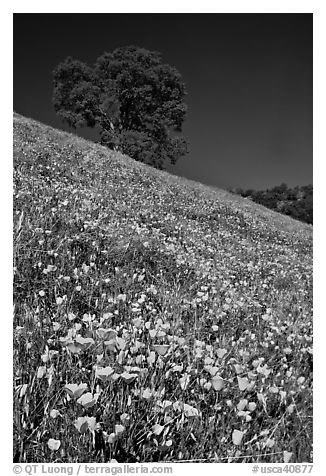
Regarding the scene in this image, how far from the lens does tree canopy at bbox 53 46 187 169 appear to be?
104 ft

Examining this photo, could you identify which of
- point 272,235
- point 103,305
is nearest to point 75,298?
point 103,305

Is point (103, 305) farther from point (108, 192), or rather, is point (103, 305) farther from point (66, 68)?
point (66, 68)

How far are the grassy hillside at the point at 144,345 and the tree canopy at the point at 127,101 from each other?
1063 inches

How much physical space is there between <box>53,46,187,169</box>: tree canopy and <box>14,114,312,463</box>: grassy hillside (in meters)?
27.0

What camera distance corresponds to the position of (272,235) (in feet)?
40.4

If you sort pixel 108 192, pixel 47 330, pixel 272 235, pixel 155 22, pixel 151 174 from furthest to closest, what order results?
pixel 151 174 < pixel 272 235 < pixel 108 192 < pixel 155 22 < pixel 47 330

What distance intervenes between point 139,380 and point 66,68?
34054mm

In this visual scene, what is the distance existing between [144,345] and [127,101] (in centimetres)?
3303

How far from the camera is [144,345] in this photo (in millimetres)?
3018

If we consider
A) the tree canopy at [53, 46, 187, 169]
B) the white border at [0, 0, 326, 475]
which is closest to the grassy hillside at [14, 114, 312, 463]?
the white border at [0, 0, 326, 475]
